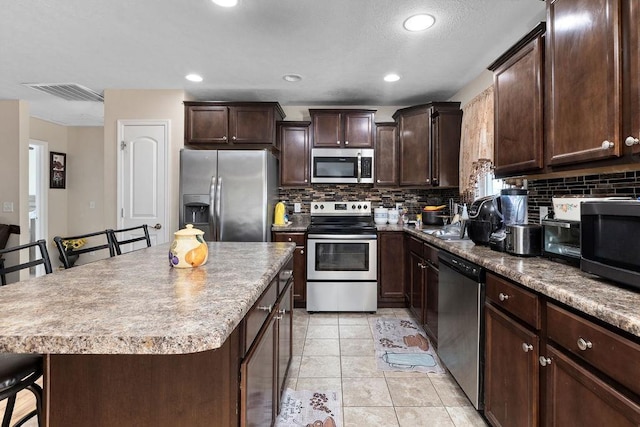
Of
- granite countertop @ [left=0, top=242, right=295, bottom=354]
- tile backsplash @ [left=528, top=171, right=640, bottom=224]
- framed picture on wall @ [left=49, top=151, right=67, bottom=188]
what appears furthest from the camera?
framed picture on wall @ [left=49, top=151, right=67, bottom=188]

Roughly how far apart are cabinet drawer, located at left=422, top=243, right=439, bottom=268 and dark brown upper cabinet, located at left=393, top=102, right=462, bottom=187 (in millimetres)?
983

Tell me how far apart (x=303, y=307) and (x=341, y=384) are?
153 centimetres

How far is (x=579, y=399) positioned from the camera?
3.47ft

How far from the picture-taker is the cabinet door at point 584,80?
1.26 m

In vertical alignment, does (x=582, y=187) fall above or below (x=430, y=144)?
below

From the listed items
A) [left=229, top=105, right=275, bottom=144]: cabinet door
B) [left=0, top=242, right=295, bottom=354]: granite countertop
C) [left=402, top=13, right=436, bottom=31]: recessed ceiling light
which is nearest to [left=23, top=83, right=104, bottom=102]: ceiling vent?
[left=229, top=105, right=275, bottom=144]: cabinet door

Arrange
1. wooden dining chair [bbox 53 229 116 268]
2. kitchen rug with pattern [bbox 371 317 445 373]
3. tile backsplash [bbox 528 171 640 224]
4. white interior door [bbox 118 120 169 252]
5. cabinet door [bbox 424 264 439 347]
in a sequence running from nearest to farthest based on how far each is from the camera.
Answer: wooden dining chair [bbox 53 229 116 268], tile backsplash [bbox 528 171 640 224], kitchen rug with pattern [bbox 371 317 445 373], cabinet door [bbox 424 264 439 347], white interior door [bbox 118 120 169 252]

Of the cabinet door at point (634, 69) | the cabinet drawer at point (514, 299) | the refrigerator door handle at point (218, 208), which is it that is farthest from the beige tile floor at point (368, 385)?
the cabinet door at point (634, 69)

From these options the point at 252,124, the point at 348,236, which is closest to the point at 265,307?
the point at 348,236

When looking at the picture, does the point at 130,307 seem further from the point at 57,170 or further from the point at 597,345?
the point at 57,170

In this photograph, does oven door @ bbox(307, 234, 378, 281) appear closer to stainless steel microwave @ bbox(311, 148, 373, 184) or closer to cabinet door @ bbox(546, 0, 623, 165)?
stainless steel microwave @ bbox(311, 148, 373, 184)

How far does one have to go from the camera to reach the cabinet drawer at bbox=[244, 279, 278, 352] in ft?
3.48

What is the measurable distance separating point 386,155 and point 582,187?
7.43 feet

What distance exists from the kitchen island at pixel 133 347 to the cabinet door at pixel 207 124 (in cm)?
278
